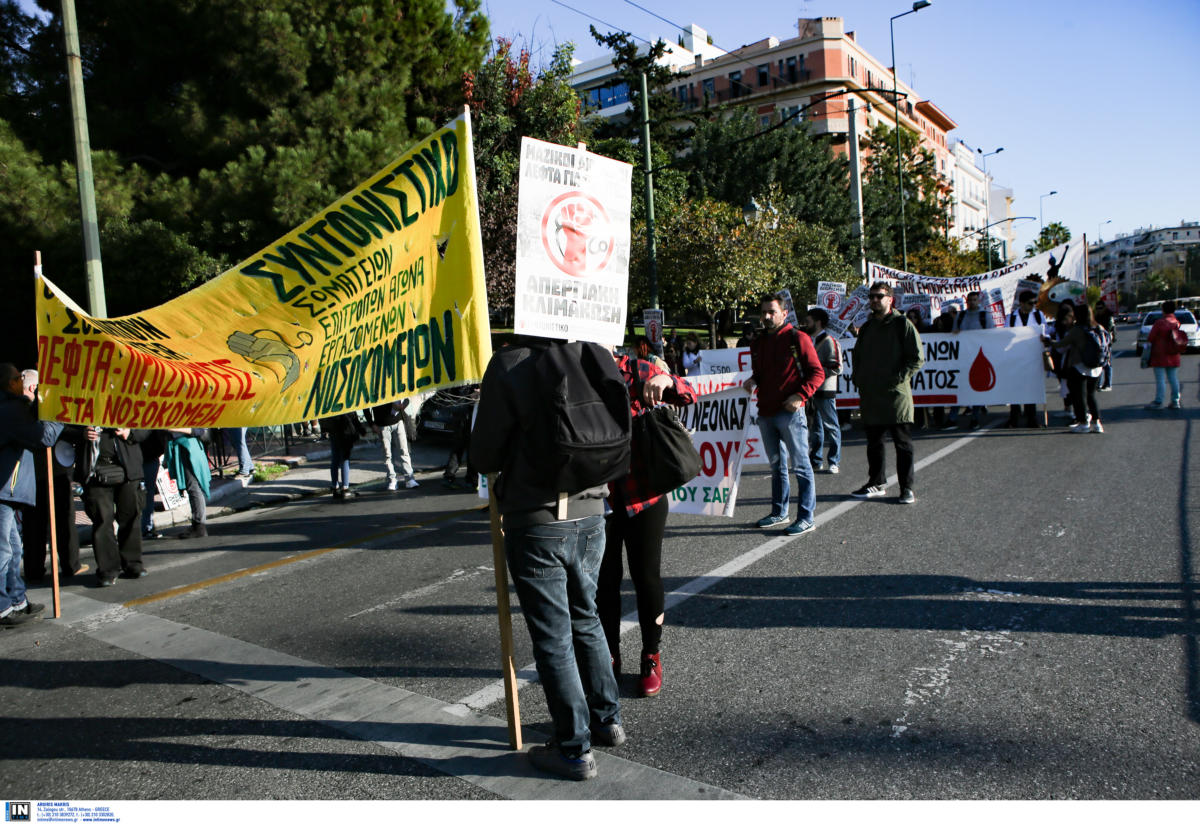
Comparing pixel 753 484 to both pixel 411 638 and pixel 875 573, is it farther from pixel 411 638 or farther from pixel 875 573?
pixel 411 638

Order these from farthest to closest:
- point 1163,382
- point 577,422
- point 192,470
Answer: point 1163,382
point 192,470
point 577,422

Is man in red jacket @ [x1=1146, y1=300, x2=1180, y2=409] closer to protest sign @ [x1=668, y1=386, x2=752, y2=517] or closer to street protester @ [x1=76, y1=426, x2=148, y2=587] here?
protest sign @ [x1=668, y1=386, x2=752, y2=517]

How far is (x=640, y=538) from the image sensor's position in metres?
3.85

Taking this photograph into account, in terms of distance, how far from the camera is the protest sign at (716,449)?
20.1ft

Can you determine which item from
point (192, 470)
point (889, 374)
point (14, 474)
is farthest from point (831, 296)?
point (14, 474)

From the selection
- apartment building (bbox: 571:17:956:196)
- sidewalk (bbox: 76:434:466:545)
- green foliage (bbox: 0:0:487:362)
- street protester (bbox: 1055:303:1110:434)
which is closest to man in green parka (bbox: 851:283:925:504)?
street protester (bbox: 1055:303:1110:434)

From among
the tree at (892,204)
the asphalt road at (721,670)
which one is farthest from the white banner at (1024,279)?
the tree at (892,204)

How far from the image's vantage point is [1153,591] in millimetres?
4891

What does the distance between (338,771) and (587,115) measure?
28.0 metres

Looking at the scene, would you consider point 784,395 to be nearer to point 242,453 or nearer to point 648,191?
point 242,453

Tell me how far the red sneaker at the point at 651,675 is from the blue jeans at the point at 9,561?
451 cm

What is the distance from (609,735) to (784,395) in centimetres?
426

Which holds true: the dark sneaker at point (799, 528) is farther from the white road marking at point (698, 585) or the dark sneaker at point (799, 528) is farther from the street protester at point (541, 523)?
the street protester at point (541, 523)

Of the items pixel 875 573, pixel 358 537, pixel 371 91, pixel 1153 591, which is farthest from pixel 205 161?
pixel 1153 591
